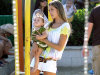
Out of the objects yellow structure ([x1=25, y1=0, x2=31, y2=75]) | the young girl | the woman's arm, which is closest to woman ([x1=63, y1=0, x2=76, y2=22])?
the young girl

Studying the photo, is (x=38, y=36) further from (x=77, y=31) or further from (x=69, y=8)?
(x=77, y=31)

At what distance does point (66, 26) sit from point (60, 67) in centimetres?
400

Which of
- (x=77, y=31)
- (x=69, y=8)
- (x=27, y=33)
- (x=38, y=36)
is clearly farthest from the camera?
(x=77, y=31)

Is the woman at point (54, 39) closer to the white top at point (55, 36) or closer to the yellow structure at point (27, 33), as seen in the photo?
the white top at point (55, 36)

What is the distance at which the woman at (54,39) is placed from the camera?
386 centimetres

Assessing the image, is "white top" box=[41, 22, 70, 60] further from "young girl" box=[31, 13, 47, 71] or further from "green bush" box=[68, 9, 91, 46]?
"green bush" box=[68, 9, 91, 46]

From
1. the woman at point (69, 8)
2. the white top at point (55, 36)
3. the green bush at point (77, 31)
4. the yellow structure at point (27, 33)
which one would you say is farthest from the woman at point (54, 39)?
the green bush at point (77, 31)

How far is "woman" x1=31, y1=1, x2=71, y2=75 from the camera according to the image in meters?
3.86

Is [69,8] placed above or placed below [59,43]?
above

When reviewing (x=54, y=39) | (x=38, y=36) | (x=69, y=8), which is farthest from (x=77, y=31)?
(x=38, y=36)

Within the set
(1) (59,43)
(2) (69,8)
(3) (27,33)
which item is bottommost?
(1) (59,43)

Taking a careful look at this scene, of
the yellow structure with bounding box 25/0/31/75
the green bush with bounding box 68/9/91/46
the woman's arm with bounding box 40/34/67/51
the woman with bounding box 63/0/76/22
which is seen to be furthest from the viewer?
the green bush with bounding box 68/9/91/46

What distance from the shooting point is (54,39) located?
3918 mm

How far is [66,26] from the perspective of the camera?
389 centimetres
